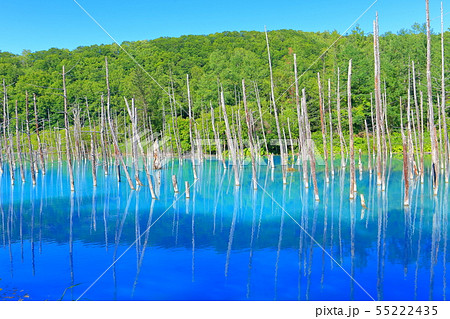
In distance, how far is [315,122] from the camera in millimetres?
43625

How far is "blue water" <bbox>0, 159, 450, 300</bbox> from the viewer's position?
7016 millimetres

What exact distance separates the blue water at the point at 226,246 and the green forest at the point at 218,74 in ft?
70.7

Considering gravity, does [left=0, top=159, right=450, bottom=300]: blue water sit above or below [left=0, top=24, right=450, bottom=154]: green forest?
below

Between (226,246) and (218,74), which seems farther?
(218,74)

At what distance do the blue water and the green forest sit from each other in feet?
70.7

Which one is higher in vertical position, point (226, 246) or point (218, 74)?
point (218, 74)

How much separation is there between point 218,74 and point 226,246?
148ft

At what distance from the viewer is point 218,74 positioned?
5319cm

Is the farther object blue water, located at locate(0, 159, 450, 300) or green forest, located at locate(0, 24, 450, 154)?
green forest, located at locate(0, 24, 450, 154)

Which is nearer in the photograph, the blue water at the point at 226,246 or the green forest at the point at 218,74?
the blue water at the point at 226,246

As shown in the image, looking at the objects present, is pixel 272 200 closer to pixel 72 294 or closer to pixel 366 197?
pixel 366 197

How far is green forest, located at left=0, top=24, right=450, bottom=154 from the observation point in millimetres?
41688

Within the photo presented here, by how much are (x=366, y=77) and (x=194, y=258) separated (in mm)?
37392

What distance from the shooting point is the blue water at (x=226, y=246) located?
23.0 ft
